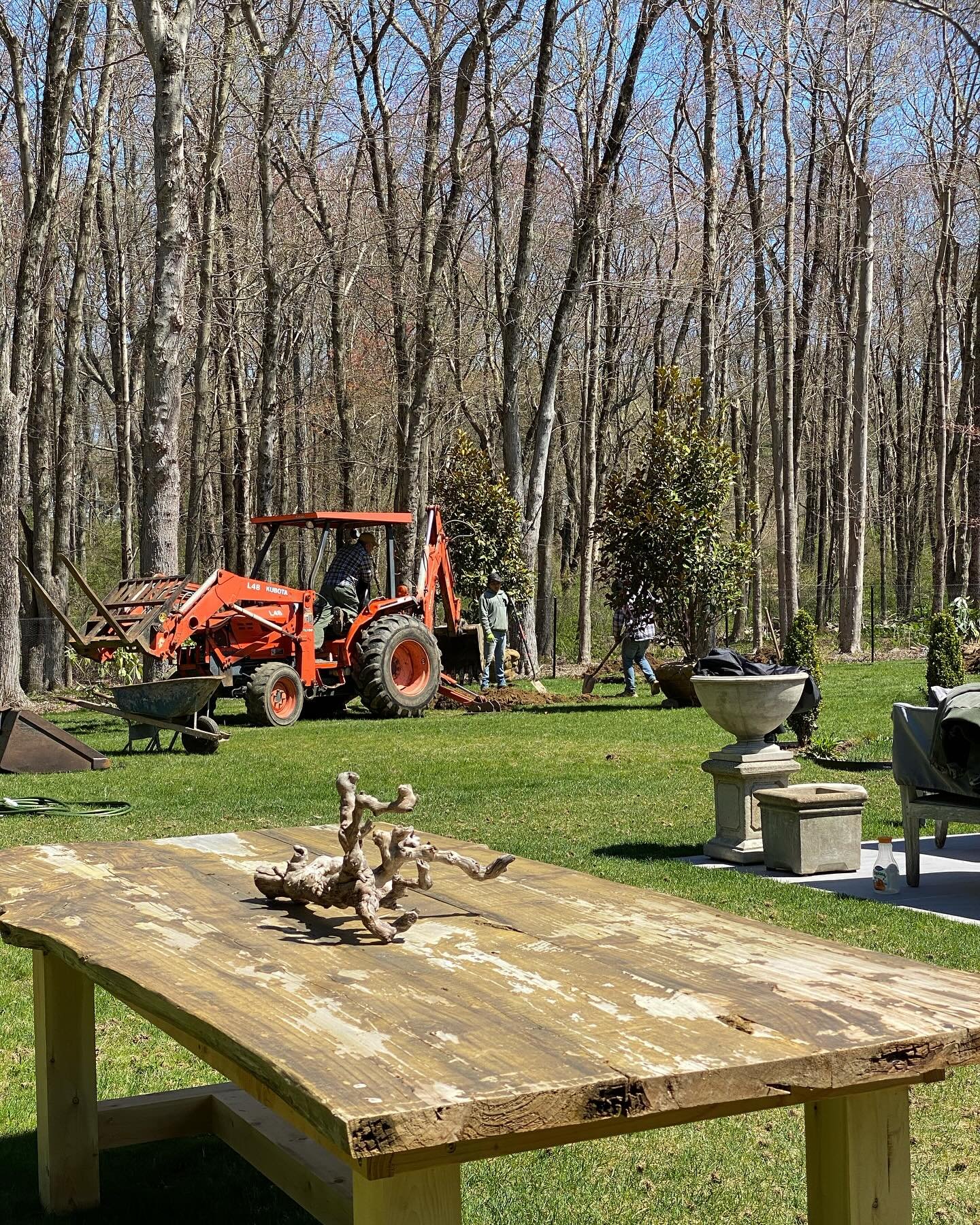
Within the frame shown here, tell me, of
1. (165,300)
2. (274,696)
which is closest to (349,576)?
(274,696)

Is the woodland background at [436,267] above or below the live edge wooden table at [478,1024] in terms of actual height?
above

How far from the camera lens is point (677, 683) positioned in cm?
1673

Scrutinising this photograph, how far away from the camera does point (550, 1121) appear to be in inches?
71.5

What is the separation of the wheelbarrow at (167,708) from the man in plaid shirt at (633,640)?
266 inches

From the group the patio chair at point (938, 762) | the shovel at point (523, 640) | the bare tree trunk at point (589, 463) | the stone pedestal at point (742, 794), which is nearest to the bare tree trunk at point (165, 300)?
the shovel at point (523, 640)

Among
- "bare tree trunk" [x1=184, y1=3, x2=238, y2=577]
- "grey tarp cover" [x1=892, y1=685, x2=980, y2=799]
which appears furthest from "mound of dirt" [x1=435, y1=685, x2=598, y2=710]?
"grey tarp cover" [x1=892, y1=685, x2=980, y2=799]

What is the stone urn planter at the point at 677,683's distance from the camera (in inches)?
655

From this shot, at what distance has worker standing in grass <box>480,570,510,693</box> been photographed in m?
20.0

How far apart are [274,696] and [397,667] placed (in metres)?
1.86

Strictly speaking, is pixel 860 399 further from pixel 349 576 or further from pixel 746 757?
pixel 746 757

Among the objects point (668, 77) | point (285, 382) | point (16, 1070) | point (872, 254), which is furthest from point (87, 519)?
point (16, 1070)

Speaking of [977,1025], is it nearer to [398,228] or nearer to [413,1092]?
[413,1092]

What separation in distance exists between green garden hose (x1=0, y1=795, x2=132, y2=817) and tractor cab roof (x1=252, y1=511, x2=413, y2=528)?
20.8 ft

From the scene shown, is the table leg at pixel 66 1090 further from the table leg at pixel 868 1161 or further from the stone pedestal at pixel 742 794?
the stone pedestal at pixel 742 794
